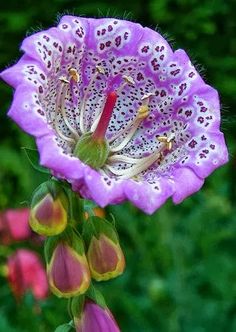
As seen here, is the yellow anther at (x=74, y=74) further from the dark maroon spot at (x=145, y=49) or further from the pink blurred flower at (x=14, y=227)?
the pink blurred flower at (x=14, y=227)

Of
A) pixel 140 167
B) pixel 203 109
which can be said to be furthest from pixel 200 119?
pixel 140 167

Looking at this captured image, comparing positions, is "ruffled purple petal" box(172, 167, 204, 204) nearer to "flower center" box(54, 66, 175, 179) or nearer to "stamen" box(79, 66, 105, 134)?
"flower center" box(54, 66, 175, 179)

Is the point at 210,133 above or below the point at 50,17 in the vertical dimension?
above

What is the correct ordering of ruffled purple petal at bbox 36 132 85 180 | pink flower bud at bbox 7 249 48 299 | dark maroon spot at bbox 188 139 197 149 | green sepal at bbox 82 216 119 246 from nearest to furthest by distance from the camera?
ruffled purple petal at bbox 36 132 85 180, green sepal at bbox 82 216 119 246, dark maroon spot at bbox 188 139 197 149, pink flower bud at bbox 7 249 48 299

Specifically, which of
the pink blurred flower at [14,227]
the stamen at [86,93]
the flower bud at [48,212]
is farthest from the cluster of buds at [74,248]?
the pink blurred flower at [14,227]

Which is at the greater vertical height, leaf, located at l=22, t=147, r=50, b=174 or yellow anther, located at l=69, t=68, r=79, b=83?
yellow anther, located at l=69, t=68, r=79, b=83

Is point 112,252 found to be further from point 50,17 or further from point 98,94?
point 50,17

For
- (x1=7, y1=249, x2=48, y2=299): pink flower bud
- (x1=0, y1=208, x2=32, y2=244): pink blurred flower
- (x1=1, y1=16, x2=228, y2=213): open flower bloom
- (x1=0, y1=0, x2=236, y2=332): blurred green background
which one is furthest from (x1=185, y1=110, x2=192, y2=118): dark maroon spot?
(x1=0, y1=208, x2=32, y2=244): pink blurred flower

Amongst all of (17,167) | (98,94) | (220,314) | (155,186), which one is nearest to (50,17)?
(17,167)
